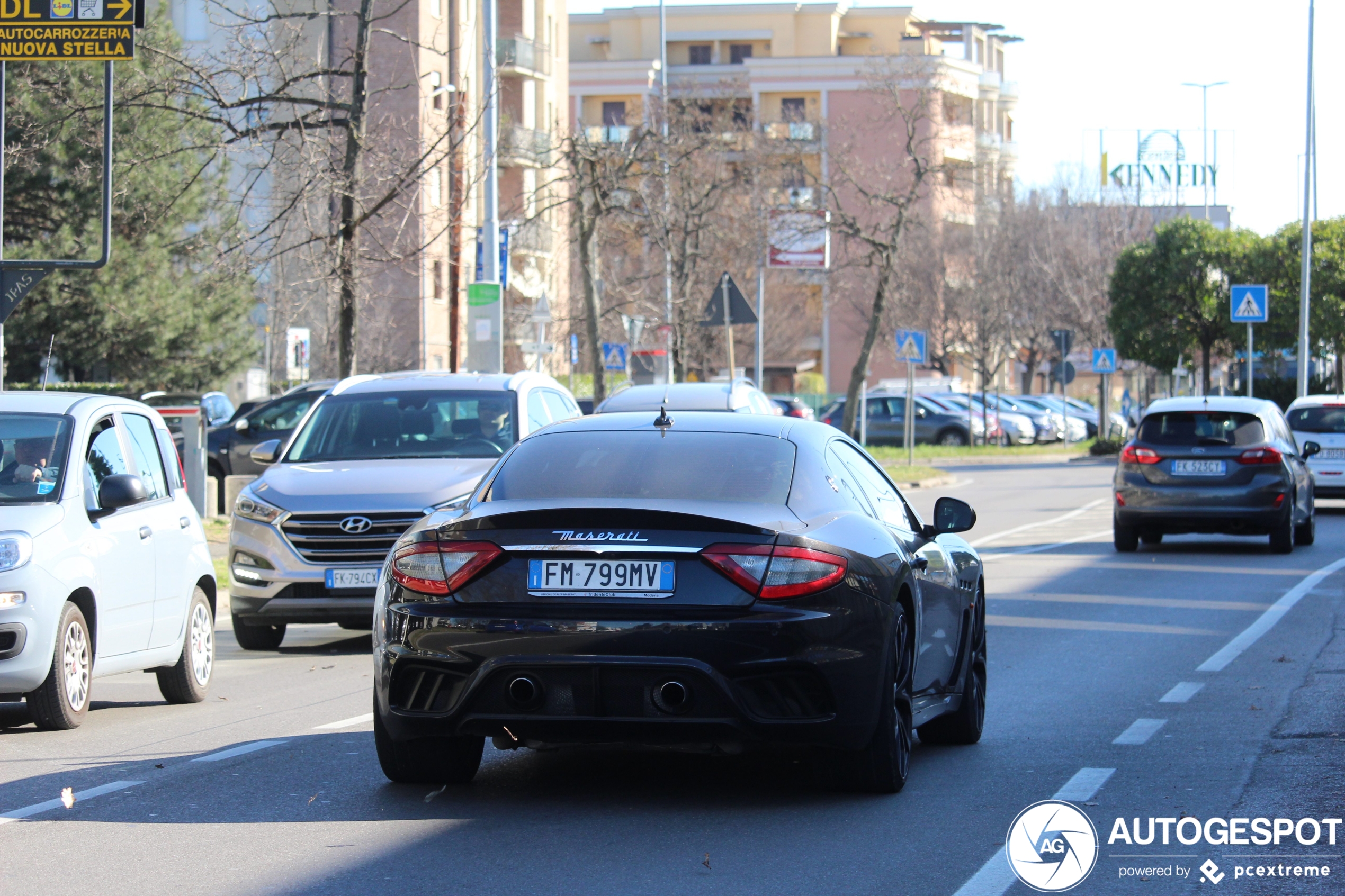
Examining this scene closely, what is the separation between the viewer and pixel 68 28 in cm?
1516

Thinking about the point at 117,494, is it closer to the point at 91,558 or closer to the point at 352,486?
the point at 91,558

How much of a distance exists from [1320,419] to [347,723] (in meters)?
19.9

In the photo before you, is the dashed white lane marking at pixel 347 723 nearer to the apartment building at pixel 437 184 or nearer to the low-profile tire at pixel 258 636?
the low-profile tire at pixel 258 636

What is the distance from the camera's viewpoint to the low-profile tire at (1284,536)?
1902 centimetres

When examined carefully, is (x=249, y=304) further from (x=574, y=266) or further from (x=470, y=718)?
(x=470, y=718)

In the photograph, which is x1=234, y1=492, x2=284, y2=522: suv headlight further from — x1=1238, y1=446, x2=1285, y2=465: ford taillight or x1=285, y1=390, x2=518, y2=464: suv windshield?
x1=1238, y1=446, x2=1285, y2=465: ford taillight

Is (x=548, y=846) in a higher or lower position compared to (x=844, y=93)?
lower

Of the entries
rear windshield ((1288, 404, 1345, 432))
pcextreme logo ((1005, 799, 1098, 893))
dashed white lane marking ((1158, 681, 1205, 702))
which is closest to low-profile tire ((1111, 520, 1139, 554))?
rear windshield ((1288, 404, 1345, 432))

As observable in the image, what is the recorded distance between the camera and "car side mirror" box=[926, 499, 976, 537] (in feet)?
25.1

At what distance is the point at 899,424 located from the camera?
167 ft

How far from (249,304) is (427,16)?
15157 mm

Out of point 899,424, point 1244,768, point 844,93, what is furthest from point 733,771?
point 844,93

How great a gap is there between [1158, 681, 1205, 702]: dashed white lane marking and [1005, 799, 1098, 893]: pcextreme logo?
3051 millimetres

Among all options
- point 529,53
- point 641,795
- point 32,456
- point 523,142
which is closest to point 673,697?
point 641,795
